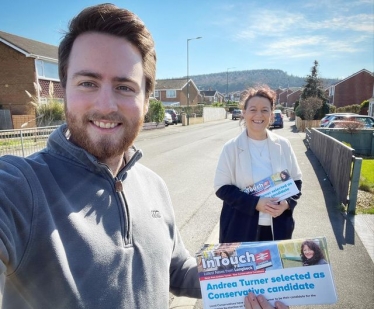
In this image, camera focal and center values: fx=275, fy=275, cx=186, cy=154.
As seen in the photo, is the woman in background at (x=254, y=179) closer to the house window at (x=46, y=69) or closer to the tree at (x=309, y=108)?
the house window at (x=46, y=69)

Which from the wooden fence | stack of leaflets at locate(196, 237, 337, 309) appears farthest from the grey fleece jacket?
the wooden fence

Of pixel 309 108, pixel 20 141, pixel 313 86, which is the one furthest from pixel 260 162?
pixel 313 86

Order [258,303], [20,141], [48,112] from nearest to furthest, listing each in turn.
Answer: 1. [258,303]
2. [20,141]
3. [48,112]

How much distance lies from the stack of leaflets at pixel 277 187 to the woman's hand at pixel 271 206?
0.05 m

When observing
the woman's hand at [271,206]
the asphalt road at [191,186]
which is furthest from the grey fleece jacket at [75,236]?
the asphalt road at [191,186]

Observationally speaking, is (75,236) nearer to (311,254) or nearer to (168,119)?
(311,254)

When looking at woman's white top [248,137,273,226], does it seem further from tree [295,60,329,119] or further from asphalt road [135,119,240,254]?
tree [295,60,329,119]

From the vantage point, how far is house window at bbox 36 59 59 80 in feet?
83.2

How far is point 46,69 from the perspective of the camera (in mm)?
26297

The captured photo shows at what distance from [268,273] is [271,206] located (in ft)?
4.09

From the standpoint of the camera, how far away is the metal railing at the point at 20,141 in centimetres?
923

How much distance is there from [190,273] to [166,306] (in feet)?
0.90

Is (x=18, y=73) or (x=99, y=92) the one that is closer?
(x=99, y=92)

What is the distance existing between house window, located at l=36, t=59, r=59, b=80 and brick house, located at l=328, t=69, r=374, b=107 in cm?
4456
